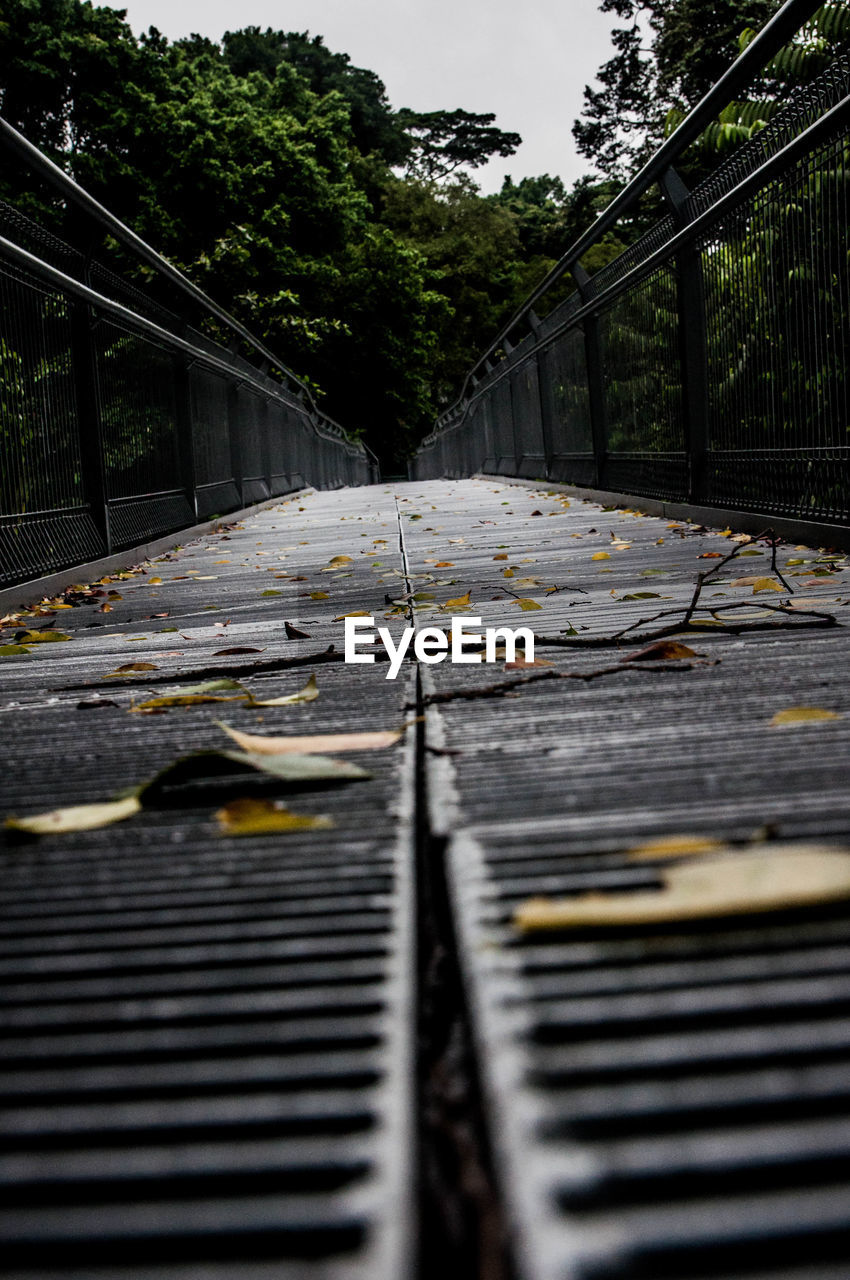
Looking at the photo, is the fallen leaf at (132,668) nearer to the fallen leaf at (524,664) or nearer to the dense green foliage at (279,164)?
the fallen leaf at (524,664)

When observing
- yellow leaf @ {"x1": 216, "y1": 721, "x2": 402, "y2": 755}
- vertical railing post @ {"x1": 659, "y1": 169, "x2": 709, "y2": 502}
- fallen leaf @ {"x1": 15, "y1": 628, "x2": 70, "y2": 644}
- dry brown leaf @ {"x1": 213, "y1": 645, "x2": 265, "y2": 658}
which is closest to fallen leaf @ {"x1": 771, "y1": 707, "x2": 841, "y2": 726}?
yellow leaf @ {"x1": 216, "y1": 721, "x2": 402, "y2": 755}

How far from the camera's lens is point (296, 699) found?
216cm

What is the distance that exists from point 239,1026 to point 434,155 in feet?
251

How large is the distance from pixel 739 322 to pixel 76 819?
483cm

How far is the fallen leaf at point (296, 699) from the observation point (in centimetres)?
214

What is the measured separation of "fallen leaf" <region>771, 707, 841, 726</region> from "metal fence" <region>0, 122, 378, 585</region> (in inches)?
133

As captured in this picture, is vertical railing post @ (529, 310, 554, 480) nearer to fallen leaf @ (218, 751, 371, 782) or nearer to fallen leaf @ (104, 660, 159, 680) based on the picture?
fallen leaf @ (104, 660, 159, 680)

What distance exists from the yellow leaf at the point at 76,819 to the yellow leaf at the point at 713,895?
2.05ft

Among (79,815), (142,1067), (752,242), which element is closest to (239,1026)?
(142,1067)

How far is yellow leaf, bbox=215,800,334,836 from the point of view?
4.31 ft

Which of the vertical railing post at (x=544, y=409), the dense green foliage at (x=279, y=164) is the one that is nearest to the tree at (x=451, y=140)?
the dense green foliage at (x=279, y=164)

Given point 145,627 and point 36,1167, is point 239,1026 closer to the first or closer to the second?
point 36,1167

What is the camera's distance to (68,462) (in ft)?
17.9

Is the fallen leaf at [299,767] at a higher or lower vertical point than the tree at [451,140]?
lower
